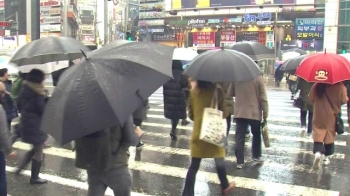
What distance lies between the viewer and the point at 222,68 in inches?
195

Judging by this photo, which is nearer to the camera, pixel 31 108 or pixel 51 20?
pixel 31 108

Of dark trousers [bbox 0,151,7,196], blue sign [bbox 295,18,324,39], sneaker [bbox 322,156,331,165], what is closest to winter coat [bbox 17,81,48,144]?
dark trousers [bbox 0,151,7,196]

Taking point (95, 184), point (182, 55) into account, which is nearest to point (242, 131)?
point (182, 55)

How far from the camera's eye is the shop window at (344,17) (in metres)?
49.0

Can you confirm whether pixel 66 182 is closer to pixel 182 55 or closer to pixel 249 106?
pixel 249 106

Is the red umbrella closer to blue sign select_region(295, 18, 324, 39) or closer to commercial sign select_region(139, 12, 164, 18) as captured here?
blue sign select_region(295, 18, 324, 39)

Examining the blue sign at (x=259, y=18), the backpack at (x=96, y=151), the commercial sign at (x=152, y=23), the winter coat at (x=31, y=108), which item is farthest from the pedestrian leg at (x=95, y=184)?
the commercial sign at (x=152, y=23)

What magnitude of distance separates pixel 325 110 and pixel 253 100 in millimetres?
1095

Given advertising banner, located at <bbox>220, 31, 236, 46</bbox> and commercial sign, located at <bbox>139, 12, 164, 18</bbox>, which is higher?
commercial sign, located at <bbox>139, 12, 164, 18</bbox>

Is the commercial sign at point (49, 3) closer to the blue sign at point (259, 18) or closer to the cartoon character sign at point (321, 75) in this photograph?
the blue sign at point (259, 18)

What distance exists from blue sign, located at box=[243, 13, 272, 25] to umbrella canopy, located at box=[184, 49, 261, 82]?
5661 centimetres

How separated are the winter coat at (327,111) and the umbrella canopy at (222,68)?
5.69 feet

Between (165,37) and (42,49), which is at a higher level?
(165,37)

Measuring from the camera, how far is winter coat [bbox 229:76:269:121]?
6.55m
